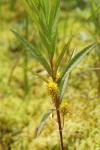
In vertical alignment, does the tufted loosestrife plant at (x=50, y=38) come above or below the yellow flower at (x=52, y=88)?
above

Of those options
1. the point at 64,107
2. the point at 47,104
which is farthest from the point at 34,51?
the point at 47,104

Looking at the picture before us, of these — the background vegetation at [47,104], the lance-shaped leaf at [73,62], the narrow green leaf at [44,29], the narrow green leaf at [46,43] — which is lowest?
the background vegetation at [47,104]

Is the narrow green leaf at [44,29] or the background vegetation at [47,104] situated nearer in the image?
the narrow green leaf at [44,29]

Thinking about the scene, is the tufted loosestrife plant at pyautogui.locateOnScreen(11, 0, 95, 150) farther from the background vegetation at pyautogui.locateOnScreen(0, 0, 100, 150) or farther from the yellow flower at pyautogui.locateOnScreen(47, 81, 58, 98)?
the background vegetation at pyautogui.locateOnScreen(0, 0, 100, 150)

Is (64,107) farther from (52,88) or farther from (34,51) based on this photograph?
(34,51)

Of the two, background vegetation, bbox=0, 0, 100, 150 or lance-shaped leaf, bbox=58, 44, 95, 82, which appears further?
background vegetation, bbox=0, 0, 100, 150

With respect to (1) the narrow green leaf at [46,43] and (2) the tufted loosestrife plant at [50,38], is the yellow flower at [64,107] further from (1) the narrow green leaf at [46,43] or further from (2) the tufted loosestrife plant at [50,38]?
(1) the narrow green leaf at [46,43]

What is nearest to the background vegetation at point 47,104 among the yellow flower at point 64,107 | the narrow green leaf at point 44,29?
the yellow flower at point 64,107

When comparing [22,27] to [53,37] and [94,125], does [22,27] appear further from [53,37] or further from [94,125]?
[53,37]

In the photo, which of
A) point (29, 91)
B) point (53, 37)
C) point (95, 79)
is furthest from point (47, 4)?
point (29, 91)

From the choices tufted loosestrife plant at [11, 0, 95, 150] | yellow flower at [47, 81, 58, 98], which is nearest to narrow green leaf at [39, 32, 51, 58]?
tufted loosestrife plant at [11, 0, 95, 150]

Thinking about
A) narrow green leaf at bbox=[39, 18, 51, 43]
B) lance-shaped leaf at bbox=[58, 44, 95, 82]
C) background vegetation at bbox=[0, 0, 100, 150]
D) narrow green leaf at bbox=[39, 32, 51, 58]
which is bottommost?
background vegetation at bbox=[0, 0, 100, 150]
